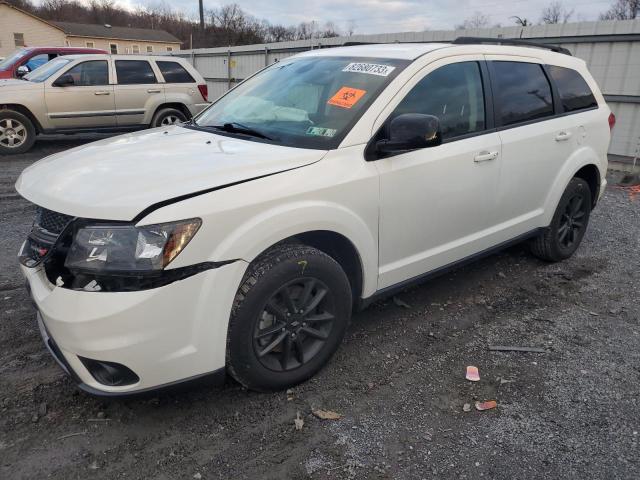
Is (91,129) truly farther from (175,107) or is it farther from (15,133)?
(175,107)

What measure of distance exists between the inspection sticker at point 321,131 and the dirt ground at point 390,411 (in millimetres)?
1355

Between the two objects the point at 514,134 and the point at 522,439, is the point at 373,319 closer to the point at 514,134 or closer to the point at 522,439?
the point at 522,439

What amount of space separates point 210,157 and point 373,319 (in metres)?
1.72

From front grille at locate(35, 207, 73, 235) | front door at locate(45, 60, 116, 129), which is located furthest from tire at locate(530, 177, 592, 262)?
front door at locate(45, 60, 116, 129)

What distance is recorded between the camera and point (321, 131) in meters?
2.92

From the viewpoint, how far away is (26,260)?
2504mm

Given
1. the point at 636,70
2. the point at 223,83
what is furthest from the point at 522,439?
the point at 223,83

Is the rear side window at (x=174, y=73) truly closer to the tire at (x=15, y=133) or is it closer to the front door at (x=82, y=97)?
the front door at (x=82, y=97)

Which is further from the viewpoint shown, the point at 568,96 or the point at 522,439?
the point at 568,96

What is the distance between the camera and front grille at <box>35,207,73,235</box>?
229 centimetres

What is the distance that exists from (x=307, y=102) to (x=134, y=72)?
8.13 m

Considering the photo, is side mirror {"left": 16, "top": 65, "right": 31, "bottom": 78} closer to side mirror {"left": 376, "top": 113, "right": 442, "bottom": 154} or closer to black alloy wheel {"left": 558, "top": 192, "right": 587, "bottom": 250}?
side mirror {"left": 376, "top": 113, "right": 442, "bottom": 154}

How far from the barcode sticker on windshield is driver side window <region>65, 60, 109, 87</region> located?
791cm

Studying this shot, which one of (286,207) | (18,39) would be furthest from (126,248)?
(18,39)
